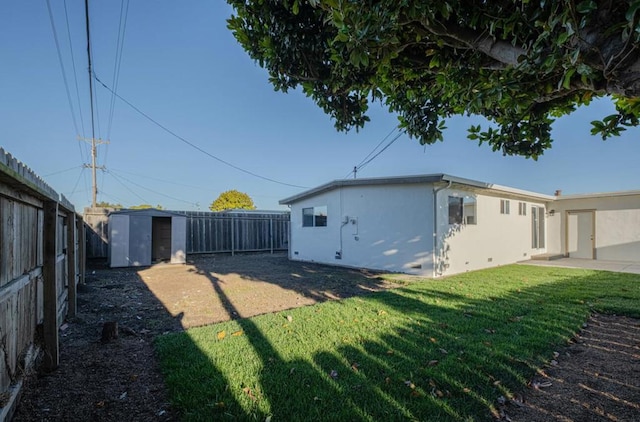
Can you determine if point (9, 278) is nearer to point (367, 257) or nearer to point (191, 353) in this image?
point (191, 353)

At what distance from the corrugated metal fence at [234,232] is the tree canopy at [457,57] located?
12.8m

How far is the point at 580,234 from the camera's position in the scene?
48.8 feet

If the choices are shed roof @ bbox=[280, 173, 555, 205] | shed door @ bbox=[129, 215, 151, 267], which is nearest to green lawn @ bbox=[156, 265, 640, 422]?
shed roof @ bbox=[280, 173, 555, 205]

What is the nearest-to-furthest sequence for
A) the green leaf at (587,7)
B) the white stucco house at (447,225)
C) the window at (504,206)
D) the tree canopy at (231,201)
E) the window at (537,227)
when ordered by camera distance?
the green leaf at (587,7), the white stucco house at (447,225), the window at (504,206), the window at (537,227), the tree canopy at (231,201)

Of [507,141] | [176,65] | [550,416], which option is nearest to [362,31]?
[507,141]

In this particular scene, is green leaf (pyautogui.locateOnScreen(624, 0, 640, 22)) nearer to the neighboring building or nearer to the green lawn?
the green lawn

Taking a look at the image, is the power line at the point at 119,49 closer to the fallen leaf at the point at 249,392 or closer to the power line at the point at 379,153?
the fallen leaf at the point at 249,392

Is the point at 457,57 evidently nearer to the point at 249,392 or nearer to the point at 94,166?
the point at 249,392

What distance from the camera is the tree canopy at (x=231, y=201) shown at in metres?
44.4

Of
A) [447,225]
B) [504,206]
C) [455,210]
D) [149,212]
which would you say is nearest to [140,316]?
[149,212]

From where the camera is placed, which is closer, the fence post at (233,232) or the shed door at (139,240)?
the shed door at (139,240)

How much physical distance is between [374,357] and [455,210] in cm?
826

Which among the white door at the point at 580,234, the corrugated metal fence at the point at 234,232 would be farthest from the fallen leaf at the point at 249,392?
the white door at the point at 580,234

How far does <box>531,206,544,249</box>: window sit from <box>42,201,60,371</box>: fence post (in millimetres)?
17004
